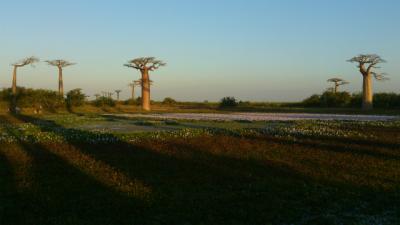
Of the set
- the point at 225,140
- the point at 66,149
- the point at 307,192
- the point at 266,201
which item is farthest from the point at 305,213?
the point at 225,140

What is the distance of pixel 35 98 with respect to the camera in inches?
2741

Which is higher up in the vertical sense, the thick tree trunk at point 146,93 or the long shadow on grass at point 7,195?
the thick tree trunk at point 146,93

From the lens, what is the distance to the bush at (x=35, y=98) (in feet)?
228

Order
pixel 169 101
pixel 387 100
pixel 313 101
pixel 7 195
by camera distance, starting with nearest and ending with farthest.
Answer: pixel 7 195, pixel 387 100, pixel 313 101, pixel 169 101

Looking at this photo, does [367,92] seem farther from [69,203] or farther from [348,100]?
[69,203]

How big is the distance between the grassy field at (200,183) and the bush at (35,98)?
2025 inches

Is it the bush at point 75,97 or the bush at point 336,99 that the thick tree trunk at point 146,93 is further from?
the bush at point 336,99

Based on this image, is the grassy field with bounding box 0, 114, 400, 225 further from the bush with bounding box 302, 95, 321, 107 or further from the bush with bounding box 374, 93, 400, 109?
the bush with bounding box 302, 95, 321, 107

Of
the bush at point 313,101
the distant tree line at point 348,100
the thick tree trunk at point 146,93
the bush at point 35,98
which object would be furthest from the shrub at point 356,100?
the bush at point 35,98

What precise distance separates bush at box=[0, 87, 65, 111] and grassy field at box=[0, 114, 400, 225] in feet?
169

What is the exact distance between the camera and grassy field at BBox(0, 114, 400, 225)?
28.1 ft

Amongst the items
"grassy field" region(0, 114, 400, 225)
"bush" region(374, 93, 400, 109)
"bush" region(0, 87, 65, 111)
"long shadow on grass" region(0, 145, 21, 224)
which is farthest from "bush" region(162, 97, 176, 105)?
"long shadow on grass" region(0, 145, 21, 224)

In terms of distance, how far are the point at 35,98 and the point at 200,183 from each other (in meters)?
62.0

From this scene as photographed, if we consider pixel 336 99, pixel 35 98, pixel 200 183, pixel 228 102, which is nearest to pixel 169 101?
pixel 228 102
